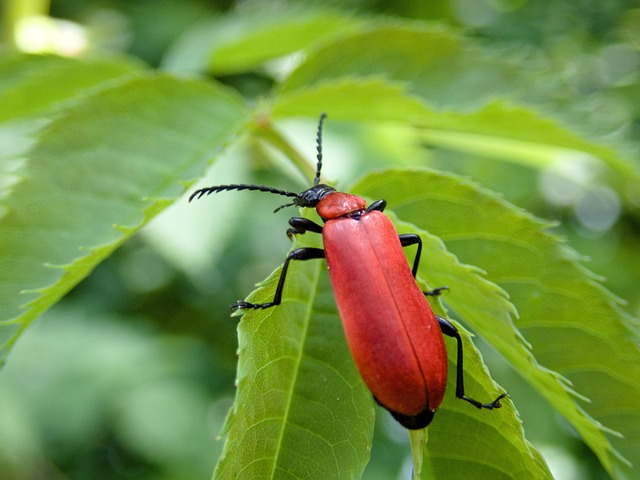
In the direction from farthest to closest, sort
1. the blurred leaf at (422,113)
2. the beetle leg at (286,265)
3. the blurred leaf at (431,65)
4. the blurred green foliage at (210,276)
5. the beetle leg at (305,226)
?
the blurred green foliage at (210,276) < the blurred leaf at (431,65) < the blurred leaf at (422,113) < the beetle leg at (305,226) < the beetle leg at (286,265)

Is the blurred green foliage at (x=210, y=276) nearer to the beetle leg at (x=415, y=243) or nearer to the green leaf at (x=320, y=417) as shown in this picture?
the beetle leg at (x=415, y=243)

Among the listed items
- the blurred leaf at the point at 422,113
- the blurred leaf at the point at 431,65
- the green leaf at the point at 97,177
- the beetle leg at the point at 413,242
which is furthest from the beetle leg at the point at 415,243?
the blurred leaf at the point at 431,65

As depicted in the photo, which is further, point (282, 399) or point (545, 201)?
point (545, 201)

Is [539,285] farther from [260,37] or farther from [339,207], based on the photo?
[260,37]

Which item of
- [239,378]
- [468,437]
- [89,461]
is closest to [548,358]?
[468,437]

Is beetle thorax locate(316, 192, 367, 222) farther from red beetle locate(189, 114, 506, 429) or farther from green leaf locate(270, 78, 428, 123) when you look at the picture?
green leaf locate(270, 78, 428, 123)

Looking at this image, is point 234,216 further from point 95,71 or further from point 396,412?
point 396,412

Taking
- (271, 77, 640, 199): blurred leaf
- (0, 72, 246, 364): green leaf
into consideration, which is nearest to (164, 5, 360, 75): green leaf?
(271, 77, 640, 199): blurred leaf

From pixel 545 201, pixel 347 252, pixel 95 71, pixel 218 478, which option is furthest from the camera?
pixel 545 201
